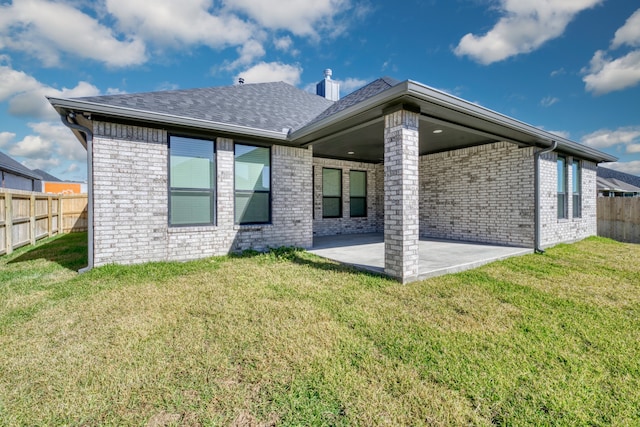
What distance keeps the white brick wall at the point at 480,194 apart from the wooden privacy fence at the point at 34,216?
12.4 metres

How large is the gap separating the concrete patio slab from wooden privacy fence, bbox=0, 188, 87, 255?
8.02m

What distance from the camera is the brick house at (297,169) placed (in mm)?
4613

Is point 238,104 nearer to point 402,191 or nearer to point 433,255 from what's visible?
point 402,191

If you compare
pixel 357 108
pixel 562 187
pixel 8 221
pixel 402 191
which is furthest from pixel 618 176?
pixel 8 221

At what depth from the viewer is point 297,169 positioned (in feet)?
24.2

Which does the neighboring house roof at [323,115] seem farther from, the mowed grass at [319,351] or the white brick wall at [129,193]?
the mowed grass at [319,351]

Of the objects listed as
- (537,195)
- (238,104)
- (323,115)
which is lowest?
(537,195)

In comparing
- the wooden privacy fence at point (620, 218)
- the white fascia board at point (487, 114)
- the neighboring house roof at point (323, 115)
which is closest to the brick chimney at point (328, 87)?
the neighboring house roof at point (323, 115)

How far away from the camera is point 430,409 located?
1.77m

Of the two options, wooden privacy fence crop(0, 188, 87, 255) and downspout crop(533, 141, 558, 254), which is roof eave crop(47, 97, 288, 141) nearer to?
wooden privacy fence crop(0, 188, 87, 255)

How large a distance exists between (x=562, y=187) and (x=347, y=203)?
7096mm

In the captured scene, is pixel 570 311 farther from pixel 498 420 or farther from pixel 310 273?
pixel 310 273

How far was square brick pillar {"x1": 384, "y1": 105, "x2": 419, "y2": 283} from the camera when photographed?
14.3 feet

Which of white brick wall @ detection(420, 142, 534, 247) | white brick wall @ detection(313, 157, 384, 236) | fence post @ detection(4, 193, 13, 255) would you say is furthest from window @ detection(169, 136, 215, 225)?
white brick wall @ detection(420, 142, 534, 247)
